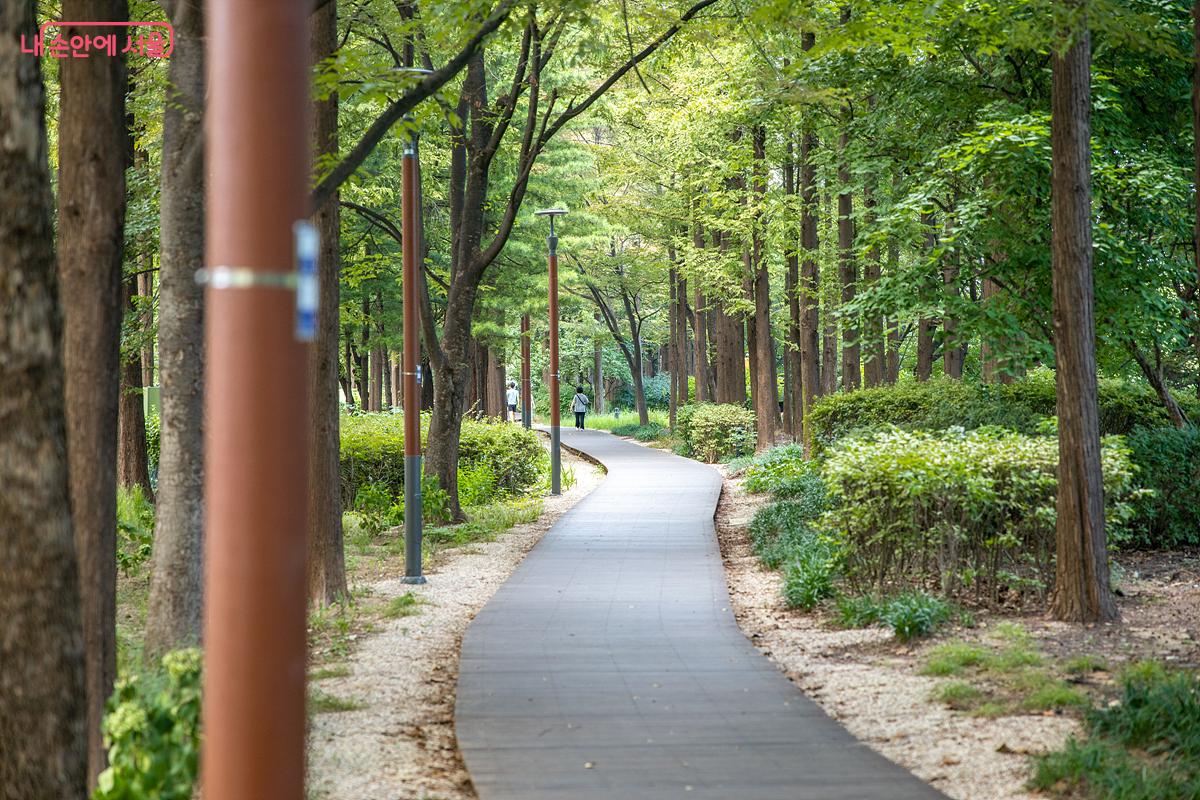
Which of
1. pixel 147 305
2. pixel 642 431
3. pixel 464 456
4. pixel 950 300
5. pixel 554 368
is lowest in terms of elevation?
pixel 642 431

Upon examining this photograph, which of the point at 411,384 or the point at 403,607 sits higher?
the point at 411,384

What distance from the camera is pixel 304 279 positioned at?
275cm

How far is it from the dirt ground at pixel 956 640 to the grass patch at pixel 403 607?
306 cm

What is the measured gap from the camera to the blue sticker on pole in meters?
2.73

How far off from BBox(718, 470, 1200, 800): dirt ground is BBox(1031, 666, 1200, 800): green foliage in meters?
0.20

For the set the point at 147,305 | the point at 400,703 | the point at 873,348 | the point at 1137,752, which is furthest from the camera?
the point at 873,348

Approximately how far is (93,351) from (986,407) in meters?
11.4

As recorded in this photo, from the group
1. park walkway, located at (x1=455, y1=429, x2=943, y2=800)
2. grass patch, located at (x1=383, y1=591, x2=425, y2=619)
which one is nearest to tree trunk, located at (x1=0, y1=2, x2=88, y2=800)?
park walkway, located at (x1=455, y1=429, x2=943, y2=800)

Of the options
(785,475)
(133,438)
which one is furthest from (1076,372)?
(133,438)

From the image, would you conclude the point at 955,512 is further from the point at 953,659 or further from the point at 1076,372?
the point at 953,659

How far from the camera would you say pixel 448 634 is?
412 inches

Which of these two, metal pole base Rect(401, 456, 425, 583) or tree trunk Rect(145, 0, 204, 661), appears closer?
tree trunk Rect(145, 0, 204, 661)

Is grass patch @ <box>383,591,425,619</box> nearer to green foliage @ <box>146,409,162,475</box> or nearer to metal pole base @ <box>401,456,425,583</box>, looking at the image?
metal pole base @ <box>401,456,425,583</box>

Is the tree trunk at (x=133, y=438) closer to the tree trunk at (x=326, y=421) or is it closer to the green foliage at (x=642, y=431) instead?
the tree trunk at (x=326, y=421)
